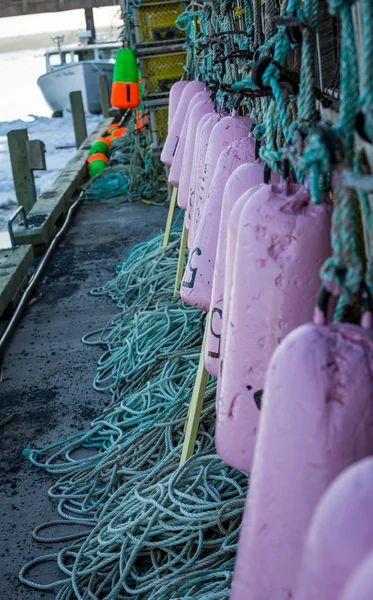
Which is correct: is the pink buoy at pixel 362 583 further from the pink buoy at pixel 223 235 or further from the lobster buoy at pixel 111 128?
the lobster buoy at pixel 111 128

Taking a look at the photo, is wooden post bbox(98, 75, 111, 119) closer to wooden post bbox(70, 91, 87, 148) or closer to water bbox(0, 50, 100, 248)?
water bbox(0, 50, 100, 248)

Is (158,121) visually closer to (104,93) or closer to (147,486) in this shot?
(147,486)

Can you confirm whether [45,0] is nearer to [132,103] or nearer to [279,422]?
[132,103]

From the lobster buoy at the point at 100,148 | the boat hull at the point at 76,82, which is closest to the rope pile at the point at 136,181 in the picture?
the lobster buoy at the point at 100,148

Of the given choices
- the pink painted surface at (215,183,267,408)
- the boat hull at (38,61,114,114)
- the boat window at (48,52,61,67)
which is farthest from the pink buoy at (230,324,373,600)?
the boat window at (48,52,61,67)

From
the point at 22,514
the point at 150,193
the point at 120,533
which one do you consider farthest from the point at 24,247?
the point at 120,533

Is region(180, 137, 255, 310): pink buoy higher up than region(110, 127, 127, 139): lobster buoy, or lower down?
higher up

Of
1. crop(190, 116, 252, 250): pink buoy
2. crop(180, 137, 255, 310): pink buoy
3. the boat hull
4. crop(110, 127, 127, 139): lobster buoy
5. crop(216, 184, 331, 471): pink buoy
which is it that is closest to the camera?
crop(216, 184, 331, 471): pink buoy

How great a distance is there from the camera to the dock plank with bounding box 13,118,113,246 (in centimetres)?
699

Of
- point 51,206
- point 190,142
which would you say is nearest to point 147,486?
point 190,142

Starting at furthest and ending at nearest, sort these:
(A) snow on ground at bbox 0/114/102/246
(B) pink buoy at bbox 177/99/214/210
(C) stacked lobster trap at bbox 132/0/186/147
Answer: (A) snow on ground at bbox 0/114/102/246
(C) stacked lobster trap at bbox 132/0/186/147
(B) pink buoy at bbox 177/99/214/210

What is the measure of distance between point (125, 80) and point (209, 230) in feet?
21.3

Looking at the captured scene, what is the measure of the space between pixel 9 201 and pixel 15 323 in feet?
28.8

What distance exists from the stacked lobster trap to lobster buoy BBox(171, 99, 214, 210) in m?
4.37
